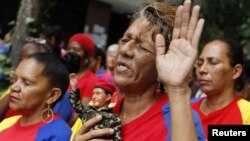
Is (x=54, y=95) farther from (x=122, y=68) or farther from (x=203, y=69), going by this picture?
(x=203, y=69)

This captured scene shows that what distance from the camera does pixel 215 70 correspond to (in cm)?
374

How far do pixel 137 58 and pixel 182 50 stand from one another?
11.4 inches

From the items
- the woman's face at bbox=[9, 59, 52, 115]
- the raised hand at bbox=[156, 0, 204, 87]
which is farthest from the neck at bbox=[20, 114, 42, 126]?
the raised hand at bbox=[156, 0, 204, 87]

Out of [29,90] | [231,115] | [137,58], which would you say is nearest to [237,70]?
→ [231,115]

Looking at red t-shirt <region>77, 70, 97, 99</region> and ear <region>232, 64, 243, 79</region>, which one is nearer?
ear <region>232, 64, 243, 79</region>

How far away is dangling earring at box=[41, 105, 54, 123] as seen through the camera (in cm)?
299

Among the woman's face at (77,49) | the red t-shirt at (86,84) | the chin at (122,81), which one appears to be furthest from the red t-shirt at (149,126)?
the woman's face at (77,49)

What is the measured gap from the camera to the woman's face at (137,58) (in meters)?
2.27

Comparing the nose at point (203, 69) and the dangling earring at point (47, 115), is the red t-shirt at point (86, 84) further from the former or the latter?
the dangling earring at point (47, 115)

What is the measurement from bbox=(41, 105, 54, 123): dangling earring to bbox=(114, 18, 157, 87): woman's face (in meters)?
0.83

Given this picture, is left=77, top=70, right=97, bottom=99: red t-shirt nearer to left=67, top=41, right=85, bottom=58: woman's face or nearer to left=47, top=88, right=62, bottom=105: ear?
left=67, top=41, right=85, bottom=58: woman's face

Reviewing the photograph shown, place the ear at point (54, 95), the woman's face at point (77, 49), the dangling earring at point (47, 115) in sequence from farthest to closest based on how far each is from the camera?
the woman's face at point (77, 49)
the ear at point (54, 95)
the dangling earring at point (47, 115)

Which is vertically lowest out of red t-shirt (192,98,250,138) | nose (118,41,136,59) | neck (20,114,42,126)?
red t-shirt (192,98,250,138)

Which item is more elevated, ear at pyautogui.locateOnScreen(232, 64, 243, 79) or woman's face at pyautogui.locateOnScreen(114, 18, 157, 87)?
woman's face at pyautogui.locateOnScreen(114, 18, 157, 87)
